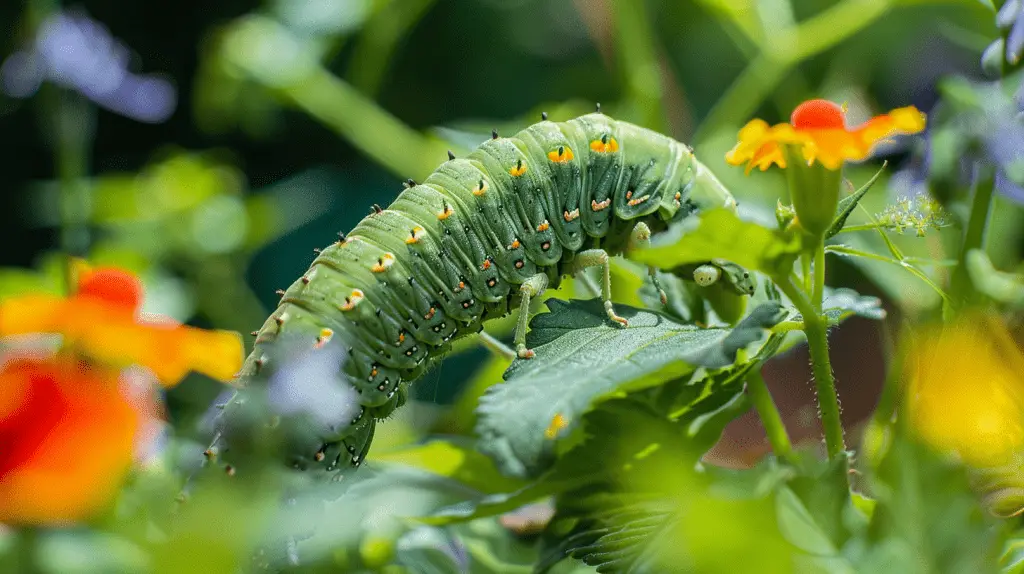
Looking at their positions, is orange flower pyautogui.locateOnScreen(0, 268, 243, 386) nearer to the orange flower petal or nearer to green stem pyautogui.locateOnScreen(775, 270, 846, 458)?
the orange flower petal

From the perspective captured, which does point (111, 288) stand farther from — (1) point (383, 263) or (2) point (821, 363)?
(2) point (821, 363)

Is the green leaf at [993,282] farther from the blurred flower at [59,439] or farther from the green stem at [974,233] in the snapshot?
the blurred flower at [59,439]

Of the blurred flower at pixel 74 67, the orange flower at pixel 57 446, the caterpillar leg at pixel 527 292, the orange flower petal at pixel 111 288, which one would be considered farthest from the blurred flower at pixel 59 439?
the blurred flower at pixel 74 67

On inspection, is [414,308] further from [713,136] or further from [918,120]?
[713,136]

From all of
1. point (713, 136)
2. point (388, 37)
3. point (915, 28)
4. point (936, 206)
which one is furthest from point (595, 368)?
point (915, 28)

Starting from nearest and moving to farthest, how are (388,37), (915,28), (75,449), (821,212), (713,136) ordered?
(75,449)
(821,212)
(713,136)
(388,37)
(915,28)

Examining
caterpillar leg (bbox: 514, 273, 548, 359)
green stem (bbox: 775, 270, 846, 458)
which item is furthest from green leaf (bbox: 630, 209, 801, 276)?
caterpillar leg (bbox: 514, 273, 548, 359)
